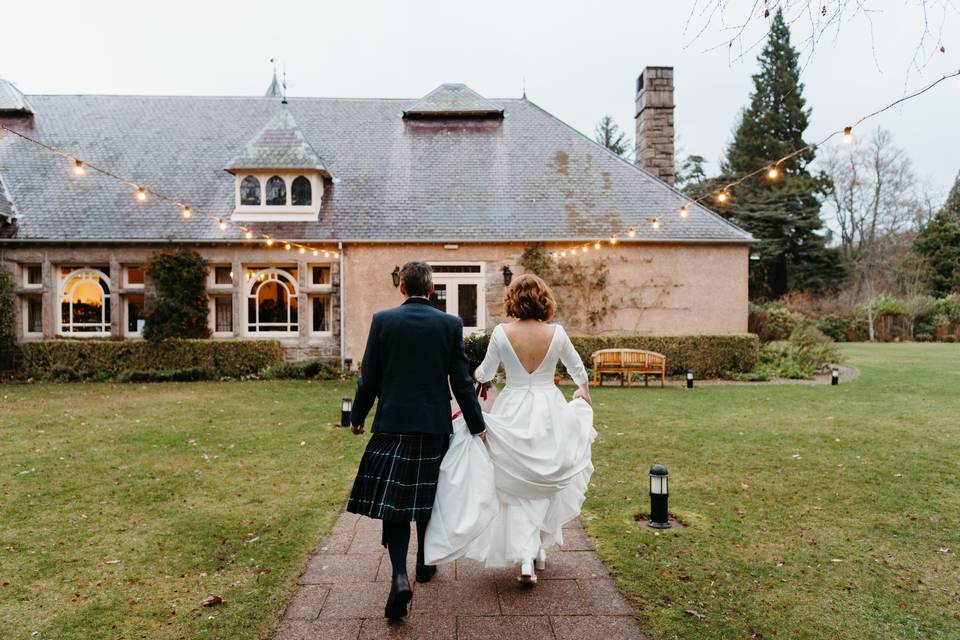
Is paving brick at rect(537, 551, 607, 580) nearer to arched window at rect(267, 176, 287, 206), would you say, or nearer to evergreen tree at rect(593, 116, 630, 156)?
arched window at rect(267, 176, 287, 206)

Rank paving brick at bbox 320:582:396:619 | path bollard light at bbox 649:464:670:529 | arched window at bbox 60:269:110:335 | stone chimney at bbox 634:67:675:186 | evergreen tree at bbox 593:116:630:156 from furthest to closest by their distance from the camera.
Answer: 1. evergreen tree at bbox 593:116:630:156
2. stone chimney at bbox 634:67:675:186
3. arched window at bbox 60:269:110:335
4. path bollard light at bbox 649:464:670:529
5. paving brick at bbox 320:582:396:619

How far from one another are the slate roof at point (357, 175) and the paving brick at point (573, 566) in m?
11.1

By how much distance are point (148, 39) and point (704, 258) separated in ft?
Result: 49.9

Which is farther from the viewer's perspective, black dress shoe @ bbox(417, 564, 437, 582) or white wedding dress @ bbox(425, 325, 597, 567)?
black dress shoe @ bbox(417, 564, 437, 582)

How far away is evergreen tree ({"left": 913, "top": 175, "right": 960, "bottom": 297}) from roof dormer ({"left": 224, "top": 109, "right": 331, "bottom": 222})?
106 ft

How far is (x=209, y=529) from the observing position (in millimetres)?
4555

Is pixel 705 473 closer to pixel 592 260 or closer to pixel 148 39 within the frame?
pixel 592 260

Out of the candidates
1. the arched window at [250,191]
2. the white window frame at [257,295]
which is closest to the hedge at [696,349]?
the white window frame at [257,295]

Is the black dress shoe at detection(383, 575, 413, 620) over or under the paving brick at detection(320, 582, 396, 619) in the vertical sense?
over

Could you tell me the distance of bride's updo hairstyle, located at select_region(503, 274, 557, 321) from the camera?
3682 mm

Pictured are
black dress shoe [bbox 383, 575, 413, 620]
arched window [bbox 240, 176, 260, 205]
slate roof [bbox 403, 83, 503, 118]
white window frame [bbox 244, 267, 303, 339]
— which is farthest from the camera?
slate roof [bbox 403, 83, 503, 118]

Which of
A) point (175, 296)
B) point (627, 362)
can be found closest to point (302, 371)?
point (175, 296)

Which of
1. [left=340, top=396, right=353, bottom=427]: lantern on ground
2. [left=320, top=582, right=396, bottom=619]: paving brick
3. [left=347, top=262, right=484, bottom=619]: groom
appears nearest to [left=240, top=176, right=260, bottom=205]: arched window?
[left=340, top=396, right=353, bottom=427]: lantern on ground

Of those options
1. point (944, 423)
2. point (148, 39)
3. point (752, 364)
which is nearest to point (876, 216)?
point (752, 364)
